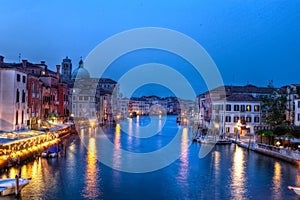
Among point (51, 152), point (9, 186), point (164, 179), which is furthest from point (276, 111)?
point (9, 186)

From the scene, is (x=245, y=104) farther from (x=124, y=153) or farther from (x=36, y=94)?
(x=36, y=94)

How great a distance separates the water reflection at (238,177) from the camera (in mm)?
17719

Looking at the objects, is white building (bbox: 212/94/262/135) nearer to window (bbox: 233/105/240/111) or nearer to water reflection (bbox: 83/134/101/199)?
window (bbox: 233/105/240/111)

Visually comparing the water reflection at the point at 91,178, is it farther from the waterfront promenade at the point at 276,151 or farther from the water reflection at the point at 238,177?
the waterfront promenade at the point at 276,151

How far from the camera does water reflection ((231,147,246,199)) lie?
Result: 17.7 m

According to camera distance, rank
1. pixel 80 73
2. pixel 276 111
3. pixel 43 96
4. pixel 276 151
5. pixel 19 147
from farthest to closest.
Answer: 1. pixel 80 73
2. pixel 43 96
3. pixel 276 111
4. pixel 276 151
5. pixel 19 147

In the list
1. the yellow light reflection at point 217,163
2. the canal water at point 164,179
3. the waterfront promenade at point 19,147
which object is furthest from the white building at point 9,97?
the yellow light reflection at point 217,163

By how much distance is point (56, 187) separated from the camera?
17.8 metres

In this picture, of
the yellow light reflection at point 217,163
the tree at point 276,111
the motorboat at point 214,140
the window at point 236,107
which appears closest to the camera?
the yellow light reflection at point 217,163

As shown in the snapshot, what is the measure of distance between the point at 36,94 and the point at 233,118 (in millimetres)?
24184

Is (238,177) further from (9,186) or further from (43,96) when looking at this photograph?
(43,96)

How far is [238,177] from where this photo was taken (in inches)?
844

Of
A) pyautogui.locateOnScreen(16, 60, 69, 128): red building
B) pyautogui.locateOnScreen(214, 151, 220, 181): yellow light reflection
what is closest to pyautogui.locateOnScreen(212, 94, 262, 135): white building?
pyautogui.locateOnScreen(214, 151, 220, 181): yellow light reflection

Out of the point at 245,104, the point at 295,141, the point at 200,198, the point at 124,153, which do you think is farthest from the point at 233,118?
the point at 200,198
